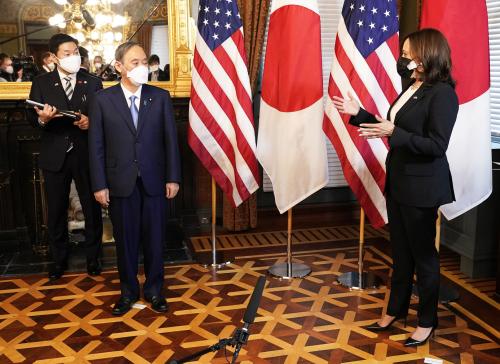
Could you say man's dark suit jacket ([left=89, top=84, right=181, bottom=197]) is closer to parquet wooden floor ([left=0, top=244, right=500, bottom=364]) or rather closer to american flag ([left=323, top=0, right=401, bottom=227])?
parquet wooden floor ([left=0, top=244, right=500, bottom=364])

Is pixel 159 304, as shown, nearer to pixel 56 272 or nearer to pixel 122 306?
pixel 122 306

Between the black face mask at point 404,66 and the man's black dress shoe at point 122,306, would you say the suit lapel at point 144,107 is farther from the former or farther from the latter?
the black face mask at point 404,66

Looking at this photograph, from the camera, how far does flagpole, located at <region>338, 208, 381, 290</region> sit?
3818 mm

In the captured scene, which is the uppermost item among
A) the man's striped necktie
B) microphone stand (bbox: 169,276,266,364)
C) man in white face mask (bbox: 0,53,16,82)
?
man in white face mask (bbox: 0,53,16,82)

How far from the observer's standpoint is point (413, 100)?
2686 mm

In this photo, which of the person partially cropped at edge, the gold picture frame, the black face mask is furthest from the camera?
the gold picture frame

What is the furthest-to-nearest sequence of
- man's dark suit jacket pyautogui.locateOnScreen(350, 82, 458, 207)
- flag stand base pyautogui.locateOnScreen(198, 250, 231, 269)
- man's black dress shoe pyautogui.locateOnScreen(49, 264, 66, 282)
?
flag stand base pyautogui.locateOnScreen(198, 250, 231, 269), man's black dress shoe pyautogui.locateOnScreen(49, 264, 66, 282), man's dark suit jacket pyautogui.locateOnScreen(350, 82, 458, 207)

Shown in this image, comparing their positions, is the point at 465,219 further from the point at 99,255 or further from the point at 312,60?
A: the point at 99,255

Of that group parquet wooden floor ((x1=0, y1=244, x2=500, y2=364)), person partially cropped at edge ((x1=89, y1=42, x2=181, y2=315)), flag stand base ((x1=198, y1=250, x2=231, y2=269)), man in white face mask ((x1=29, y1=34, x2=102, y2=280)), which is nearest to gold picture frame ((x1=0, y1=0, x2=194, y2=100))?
man in white face mask ((x1=29, y1=34, x2=102, y2=280))

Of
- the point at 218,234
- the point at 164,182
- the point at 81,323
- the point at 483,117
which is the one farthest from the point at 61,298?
the point at 483,117

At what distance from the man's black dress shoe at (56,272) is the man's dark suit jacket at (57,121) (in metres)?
0.75

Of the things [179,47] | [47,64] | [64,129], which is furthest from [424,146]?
[47,64]

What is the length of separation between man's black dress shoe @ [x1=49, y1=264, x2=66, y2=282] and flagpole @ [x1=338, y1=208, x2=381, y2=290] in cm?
205

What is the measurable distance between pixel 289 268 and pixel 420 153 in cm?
175
